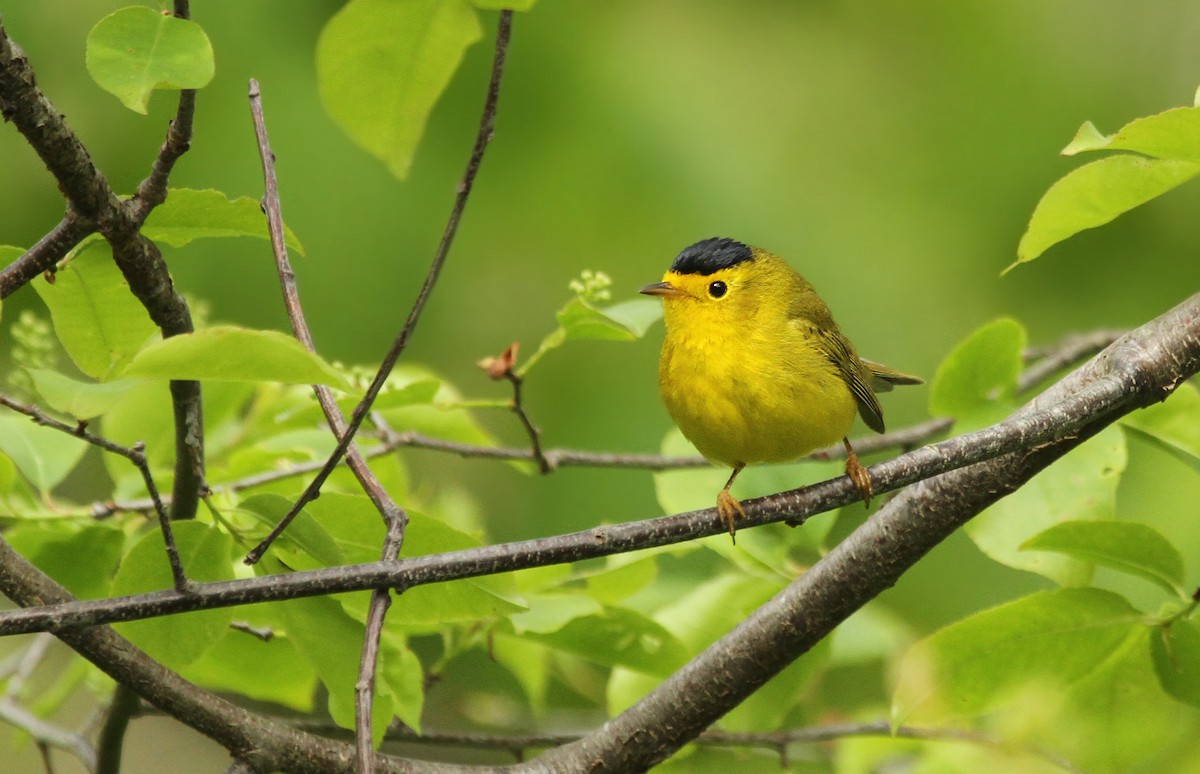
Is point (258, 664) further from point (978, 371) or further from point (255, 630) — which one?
point (978, 371)

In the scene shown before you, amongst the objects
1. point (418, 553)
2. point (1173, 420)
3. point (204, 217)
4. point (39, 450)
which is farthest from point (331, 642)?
point (1173, 420)

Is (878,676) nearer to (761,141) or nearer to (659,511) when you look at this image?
(659,511)

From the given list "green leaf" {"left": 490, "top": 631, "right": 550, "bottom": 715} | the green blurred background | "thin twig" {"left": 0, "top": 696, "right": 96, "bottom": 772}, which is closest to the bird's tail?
"green leaf" {"left": 490, "top": 631, "right": 550, "bottom": 715}

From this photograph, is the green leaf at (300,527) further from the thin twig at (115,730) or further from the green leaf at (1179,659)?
the green leaf at (1179,659)

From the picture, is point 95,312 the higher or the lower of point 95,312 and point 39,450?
the lower

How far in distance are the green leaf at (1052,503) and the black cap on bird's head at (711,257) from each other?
1.27 meters

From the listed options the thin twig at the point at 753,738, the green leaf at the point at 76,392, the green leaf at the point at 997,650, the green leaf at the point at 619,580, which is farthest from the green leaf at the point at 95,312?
the green leaf at the point at 997,650

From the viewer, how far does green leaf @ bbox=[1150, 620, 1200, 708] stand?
2.16 meters

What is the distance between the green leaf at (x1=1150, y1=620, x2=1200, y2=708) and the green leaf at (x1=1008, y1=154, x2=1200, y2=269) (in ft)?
2.36

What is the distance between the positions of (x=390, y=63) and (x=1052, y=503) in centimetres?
151

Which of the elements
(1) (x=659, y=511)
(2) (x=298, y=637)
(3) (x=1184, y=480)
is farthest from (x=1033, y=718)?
(1) (x=659, y=511)

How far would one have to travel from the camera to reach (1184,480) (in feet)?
9.30

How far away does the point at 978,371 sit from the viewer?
259 cm

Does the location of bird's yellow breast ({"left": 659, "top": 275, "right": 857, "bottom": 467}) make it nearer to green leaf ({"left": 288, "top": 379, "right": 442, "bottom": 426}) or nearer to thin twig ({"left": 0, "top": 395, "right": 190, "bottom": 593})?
green leaf ({"left": 288, "top": 379, "right": 442, "bottom": 426})
